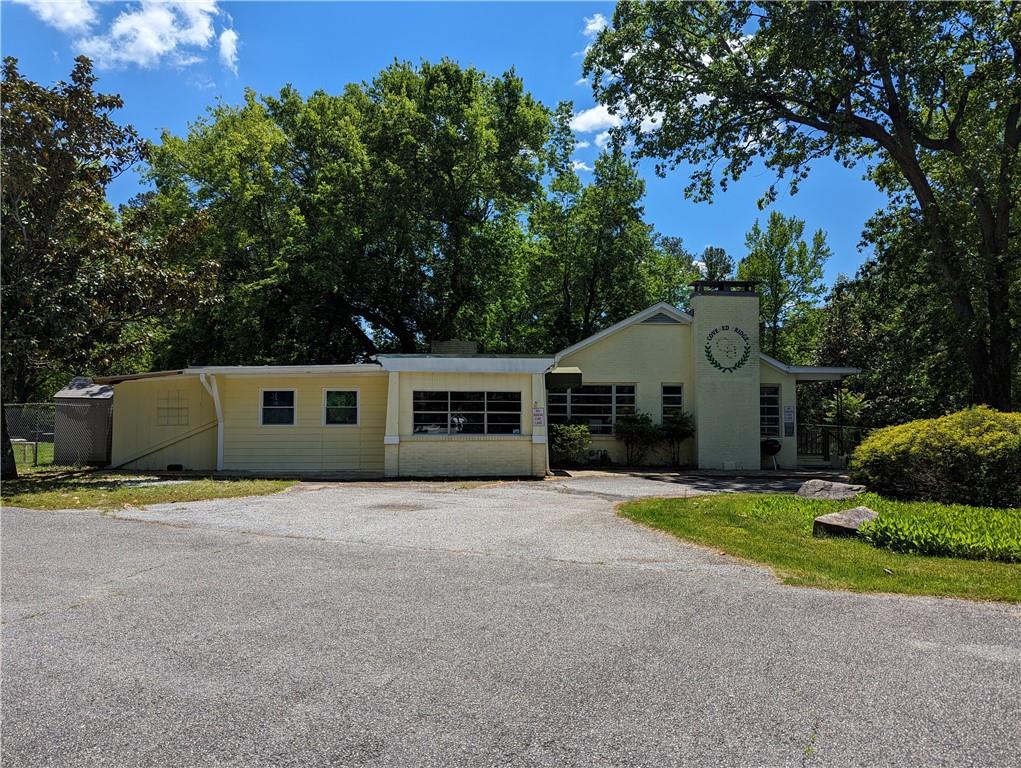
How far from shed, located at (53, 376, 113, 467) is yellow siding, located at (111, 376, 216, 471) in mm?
1365

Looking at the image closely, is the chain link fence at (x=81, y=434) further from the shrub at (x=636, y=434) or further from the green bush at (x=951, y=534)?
the green bush at (x=951, y=534)

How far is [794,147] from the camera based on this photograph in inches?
821

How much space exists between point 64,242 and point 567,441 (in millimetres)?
12480

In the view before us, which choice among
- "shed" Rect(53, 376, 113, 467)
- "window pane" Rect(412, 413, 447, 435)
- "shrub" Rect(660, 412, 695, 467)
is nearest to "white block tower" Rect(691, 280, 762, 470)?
"shrub" Rect(660, 412, 695, 467)

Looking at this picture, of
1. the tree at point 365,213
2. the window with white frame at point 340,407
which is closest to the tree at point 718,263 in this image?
the tree at point 365,213

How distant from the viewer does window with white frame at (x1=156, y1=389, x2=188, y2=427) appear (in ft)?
57.9

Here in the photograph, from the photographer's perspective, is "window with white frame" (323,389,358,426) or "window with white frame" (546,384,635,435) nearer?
"window with white frame" (323,389,358,426)

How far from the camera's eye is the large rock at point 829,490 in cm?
1107

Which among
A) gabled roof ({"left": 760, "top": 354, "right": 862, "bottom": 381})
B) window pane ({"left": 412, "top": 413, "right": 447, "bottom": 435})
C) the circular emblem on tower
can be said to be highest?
the circular emblem on tower

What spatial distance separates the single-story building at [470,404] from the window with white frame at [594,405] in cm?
3

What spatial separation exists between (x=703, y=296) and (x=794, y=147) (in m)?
5.61

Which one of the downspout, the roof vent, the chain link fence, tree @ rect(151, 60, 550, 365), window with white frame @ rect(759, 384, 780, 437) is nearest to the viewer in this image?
the downspout

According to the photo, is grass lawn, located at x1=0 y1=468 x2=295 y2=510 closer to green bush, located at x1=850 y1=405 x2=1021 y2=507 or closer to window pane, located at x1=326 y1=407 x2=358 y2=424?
window pane, located at x1=326 y1=407 x2=358 y2=424

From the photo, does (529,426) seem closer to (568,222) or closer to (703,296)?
(703,296)
